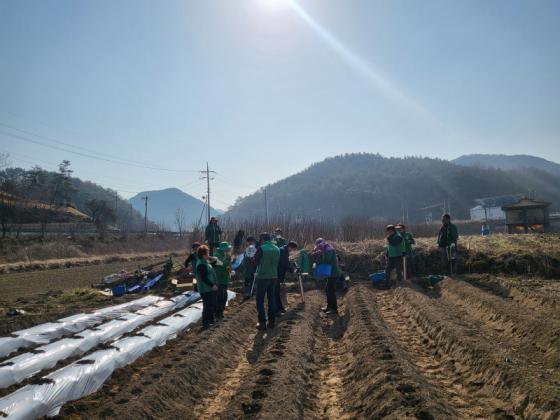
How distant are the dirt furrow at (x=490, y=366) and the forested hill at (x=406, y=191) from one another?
83.1m

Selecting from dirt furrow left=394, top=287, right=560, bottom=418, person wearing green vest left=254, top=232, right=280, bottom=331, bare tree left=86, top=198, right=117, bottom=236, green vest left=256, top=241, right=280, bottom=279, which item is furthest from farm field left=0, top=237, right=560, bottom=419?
bare tree left=86, top=198, right=117, bottom=236

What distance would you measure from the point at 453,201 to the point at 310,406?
101955 millimetres

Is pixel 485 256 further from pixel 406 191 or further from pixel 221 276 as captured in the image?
pixel 406 191

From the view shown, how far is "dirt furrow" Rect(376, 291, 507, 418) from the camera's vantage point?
4.49m

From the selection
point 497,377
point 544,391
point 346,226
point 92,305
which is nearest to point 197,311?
point 92,305

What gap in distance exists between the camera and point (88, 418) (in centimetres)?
433

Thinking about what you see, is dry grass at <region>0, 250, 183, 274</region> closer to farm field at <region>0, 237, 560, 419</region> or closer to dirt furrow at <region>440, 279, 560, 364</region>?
farm field at <region>0, 237, 560, 419</region>

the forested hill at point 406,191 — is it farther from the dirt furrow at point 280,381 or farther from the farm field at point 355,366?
the dirt furrow at point 280,381

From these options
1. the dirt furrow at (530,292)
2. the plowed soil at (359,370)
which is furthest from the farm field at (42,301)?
the dirt furrow at (530,292)

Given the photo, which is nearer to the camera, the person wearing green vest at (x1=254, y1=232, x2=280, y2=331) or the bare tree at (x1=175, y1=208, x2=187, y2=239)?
the person wearing green vest at (x1=254, y1=232, x2=280, y2=331)

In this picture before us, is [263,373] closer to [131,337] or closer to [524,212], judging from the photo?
[131,337]

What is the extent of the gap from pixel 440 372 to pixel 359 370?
40.8 inches

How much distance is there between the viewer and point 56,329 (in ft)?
27.0

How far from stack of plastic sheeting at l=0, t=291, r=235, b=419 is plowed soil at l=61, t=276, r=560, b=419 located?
133mm
